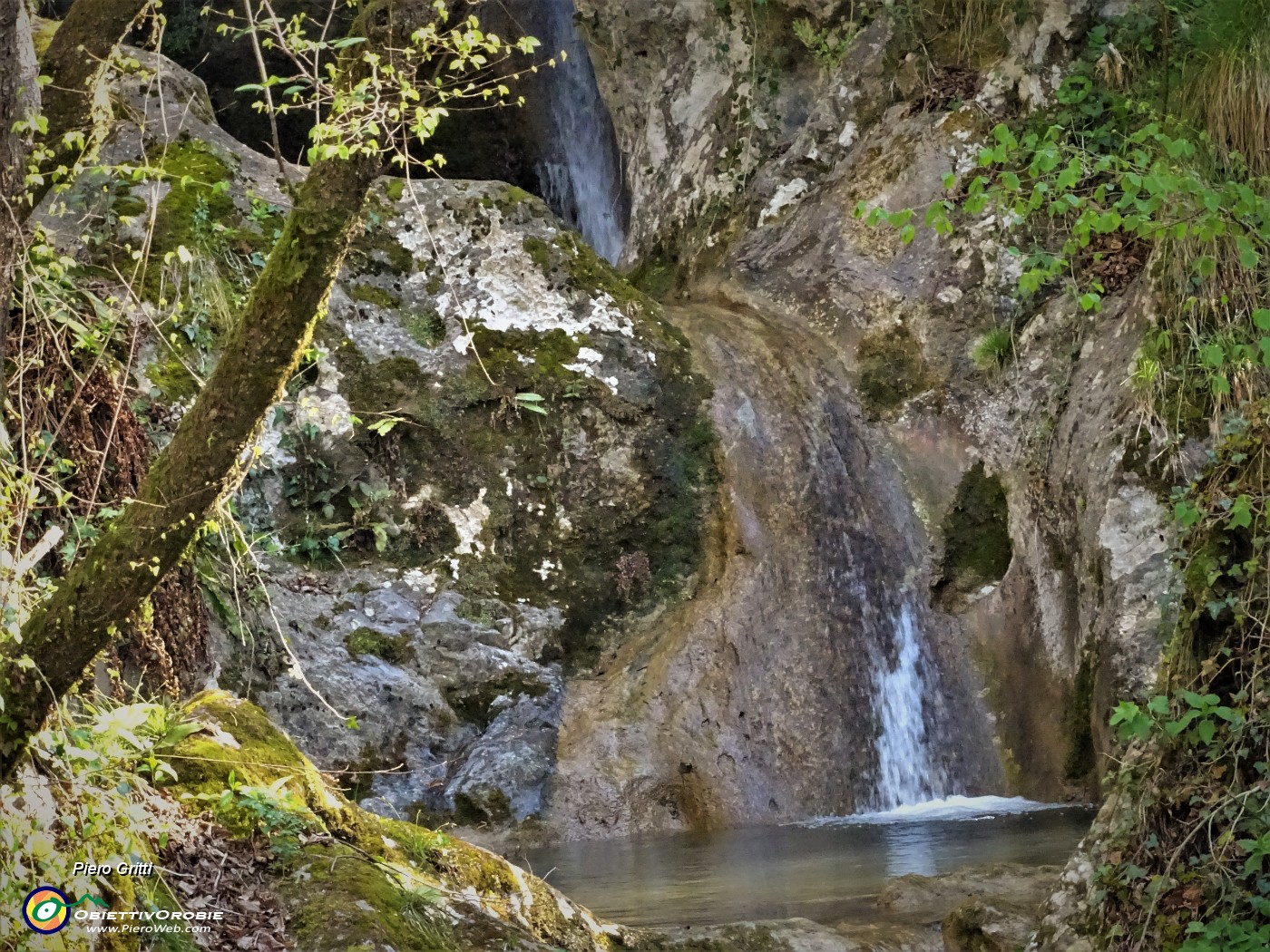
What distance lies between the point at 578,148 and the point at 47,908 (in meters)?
12.4

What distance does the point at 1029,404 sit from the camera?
8906 mm

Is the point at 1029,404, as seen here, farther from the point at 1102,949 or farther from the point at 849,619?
the point at 1102,949

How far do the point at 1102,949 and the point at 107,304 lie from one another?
5054mm

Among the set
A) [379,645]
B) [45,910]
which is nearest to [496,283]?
[379,645]

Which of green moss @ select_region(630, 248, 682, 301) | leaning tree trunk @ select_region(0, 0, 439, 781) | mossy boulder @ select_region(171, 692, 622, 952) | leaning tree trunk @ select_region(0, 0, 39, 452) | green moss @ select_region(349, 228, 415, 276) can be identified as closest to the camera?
leaning tree trunk @ select_region(0, 0, 39, 452)

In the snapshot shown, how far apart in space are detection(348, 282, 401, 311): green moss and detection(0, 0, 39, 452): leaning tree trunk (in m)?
5.72

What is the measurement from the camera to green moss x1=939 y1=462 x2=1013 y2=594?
855cm

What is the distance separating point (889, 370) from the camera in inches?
382

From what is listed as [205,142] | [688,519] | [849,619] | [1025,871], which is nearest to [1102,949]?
[1025,871]

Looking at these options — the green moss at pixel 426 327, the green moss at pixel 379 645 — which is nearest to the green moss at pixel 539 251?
the green moss at pixel 426 327

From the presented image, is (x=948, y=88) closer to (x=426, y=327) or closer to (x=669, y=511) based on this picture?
(x=669, y=511)

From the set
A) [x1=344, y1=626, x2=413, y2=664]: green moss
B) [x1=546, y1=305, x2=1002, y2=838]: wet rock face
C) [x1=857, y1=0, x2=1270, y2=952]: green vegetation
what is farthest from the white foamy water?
[x1=857, y1=0, x2=1270, y2=952]: green vegetation

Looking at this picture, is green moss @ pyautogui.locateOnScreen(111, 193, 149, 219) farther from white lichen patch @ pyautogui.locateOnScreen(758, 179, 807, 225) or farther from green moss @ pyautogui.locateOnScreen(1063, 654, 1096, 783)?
green moss @ pyautogui.locateOnScreen(1063, 654, 1096, 783)

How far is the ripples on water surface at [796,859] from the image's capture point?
4945mm
